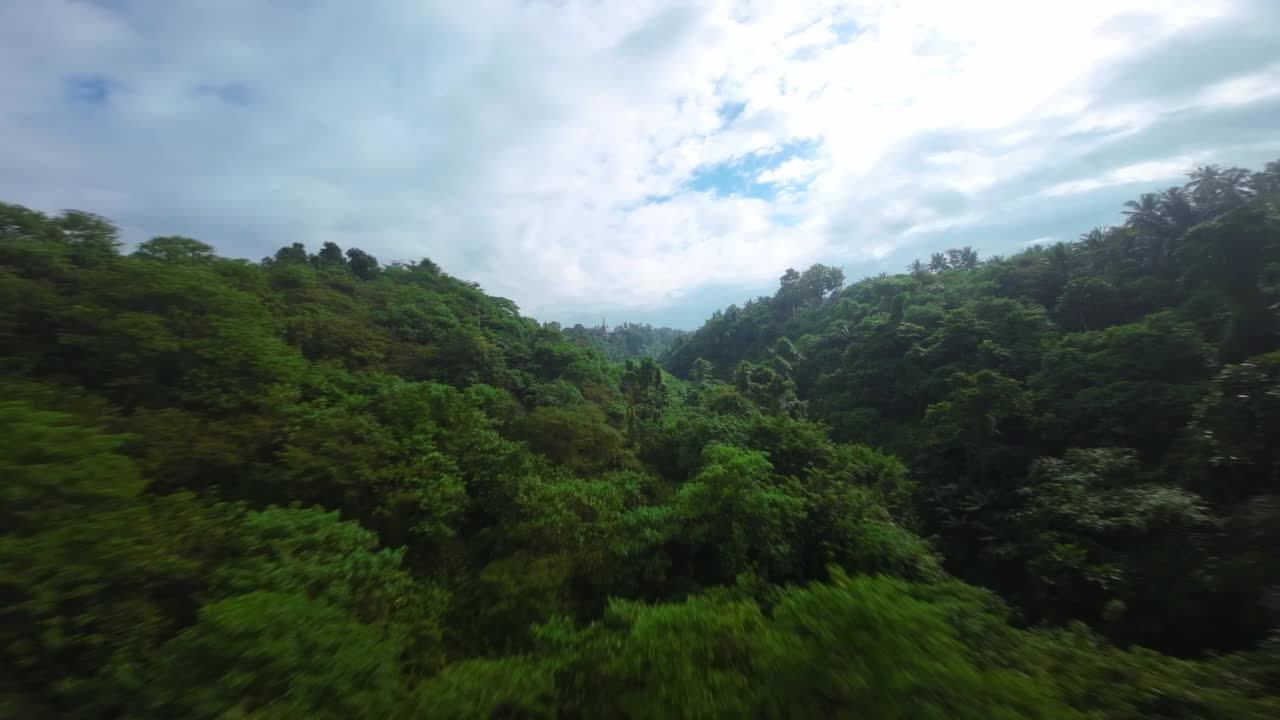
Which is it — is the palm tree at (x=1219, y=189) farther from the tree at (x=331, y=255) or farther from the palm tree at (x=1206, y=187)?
the tree at (x=331, y=255)

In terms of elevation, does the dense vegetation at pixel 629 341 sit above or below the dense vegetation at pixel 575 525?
above

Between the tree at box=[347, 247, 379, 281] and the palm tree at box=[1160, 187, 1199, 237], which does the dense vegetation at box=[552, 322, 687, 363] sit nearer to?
the tree at box=[347, 247, 379, 281]

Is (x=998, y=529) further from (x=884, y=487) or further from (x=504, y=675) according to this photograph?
(x=504, y=675)

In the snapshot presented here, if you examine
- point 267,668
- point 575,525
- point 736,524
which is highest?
point 267,668

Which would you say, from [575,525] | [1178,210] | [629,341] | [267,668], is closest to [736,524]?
[575,525]

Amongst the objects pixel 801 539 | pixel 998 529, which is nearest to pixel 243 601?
pixel 801 539

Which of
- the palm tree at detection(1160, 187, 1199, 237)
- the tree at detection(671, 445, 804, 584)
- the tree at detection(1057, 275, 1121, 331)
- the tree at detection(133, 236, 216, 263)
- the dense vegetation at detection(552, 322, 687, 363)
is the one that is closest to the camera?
the tree at detection(671, 445, 804, 584)

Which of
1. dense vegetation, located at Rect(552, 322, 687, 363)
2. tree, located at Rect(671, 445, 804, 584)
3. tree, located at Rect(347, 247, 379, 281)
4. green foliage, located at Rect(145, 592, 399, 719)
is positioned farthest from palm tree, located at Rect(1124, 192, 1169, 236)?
dense vegetation, located at Rect(552, 322, 687, 363)

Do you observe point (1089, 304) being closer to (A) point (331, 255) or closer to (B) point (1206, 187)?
(B) point (1206, 187)

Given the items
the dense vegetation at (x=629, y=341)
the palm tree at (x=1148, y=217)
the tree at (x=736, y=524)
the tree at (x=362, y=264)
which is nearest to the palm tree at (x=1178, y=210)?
the palm tree at (x=1148, y=217)

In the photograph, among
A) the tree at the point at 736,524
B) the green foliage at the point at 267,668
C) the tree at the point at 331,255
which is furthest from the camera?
the tree at the point at 331,255
